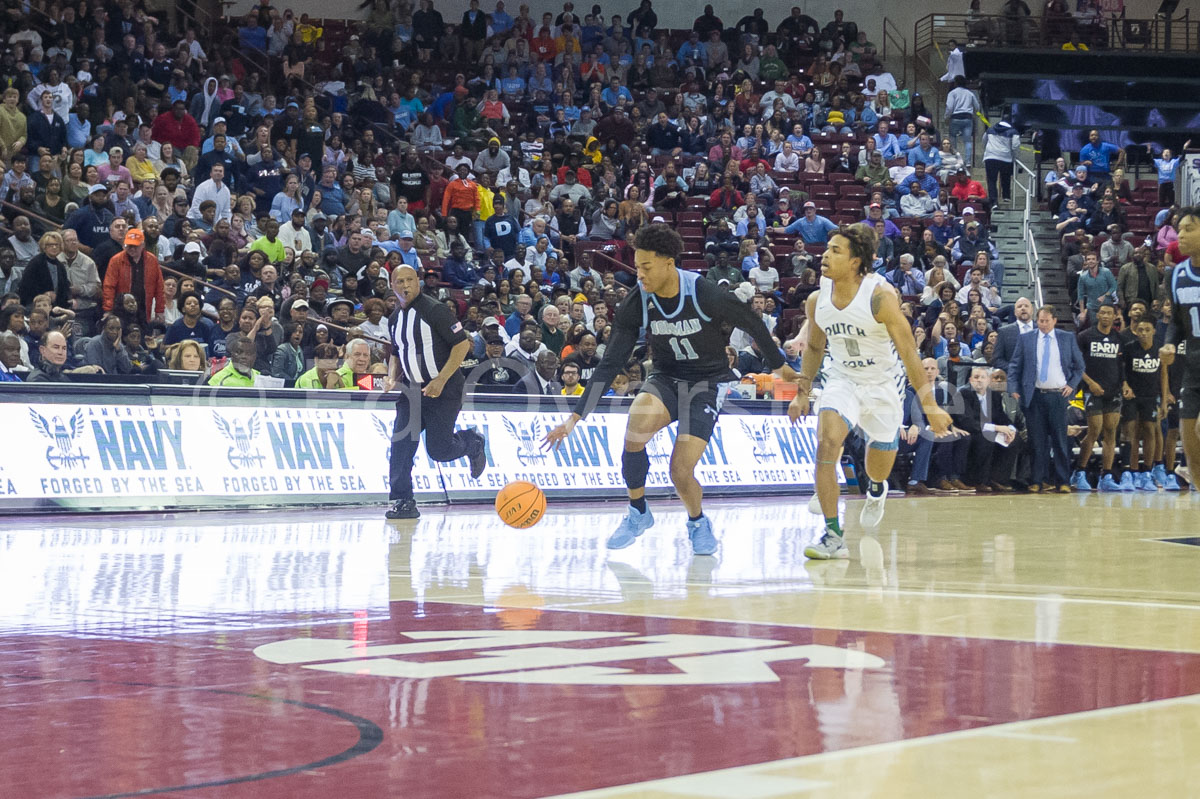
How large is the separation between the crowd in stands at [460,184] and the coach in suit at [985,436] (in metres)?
0.31

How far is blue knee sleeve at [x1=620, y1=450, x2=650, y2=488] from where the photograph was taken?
10016 mm

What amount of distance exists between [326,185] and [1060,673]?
18.7 meters

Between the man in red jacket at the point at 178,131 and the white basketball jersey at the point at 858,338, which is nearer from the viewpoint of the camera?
the white basketball jersey at the point at 858,338

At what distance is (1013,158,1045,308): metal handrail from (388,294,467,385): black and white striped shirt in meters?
17.0

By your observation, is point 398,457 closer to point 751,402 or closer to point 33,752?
point 751,402

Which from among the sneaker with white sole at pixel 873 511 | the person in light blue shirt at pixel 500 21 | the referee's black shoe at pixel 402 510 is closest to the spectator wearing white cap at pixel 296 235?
the referee's black shoe at pixel 402 510

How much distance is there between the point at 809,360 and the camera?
9.80 m

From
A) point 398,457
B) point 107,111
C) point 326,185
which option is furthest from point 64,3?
point 398,457

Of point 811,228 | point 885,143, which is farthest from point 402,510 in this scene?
point 885,143

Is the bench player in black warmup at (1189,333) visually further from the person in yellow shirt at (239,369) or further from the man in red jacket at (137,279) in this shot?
the man in red jacket at (137,279)

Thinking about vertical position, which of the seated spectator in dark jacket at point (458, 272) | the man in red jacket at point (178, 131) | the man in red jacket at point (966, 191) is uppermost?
the man in red jacket at point (966, 191)

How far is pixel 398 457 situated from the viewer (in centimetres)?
1305

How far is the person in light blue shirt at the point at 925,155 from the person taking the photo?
29.2 m

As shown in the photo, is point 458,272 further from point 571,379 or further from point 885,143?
point 885,143
